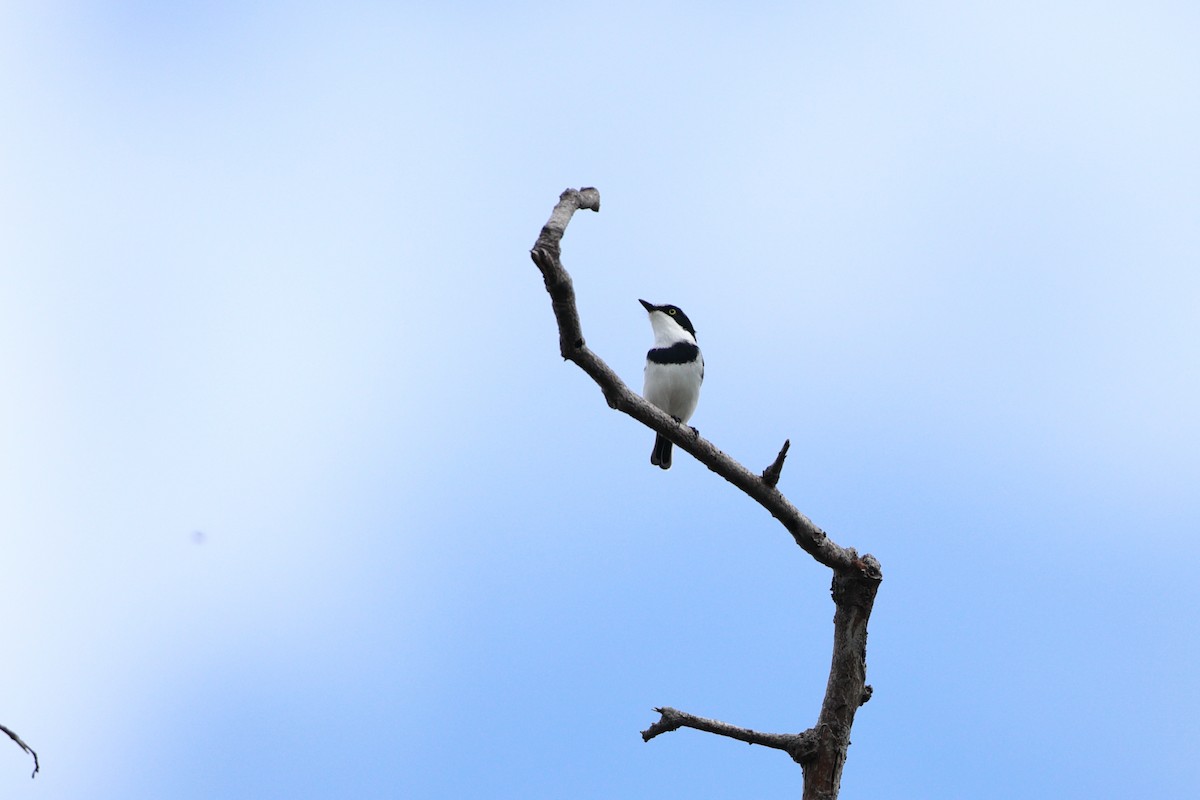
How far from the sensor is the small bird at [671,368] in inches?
365

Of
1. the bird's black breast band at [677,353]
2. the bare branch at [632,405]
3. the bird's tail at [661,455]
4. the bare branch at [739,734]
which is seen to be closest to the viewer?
the bare branch at [632,405]

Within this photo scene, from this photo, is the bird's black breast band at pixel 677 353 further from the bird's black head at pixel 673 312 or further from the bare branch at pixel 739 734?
the bare branch at pixel 739 734

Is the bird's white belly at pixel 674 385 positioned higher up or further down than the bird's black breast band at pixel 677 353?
further down

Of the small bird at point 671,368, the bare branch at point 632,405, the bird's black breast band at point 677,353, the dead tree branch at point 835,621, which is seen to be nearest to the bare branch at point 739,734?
the dead tree branch at point 835,621

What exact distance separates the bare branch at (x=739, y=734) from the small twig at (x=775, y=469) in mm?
1303

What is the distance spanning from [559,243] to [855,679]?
3.09 m

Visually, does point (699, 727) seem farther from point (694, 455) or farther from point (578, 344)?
point (578, 344)

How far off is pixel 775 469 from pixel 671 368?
358 cm

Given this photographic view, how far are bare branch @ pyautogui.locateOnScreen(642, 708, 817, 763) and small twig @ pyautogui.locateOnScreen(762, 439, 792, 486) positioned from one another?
130 centimetres

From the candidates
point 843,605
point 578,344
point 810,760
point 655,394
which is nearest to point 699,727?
point 810,760

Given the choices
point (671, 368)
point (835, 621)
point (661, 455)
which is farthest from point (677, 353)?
point (835, 621)

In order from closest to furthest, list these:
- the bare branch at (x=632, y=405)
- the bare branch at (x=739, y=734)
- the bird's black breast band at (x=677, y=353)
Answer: the bare branch at (x=632, y=405), the bare branch at (x=739, y=734), the bird's black breast band at (x=677, y=353)

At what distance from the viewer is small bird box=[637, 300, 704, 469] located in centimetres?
927

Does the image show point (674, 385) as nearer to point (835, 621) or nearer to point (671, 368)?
point (671, 368)
